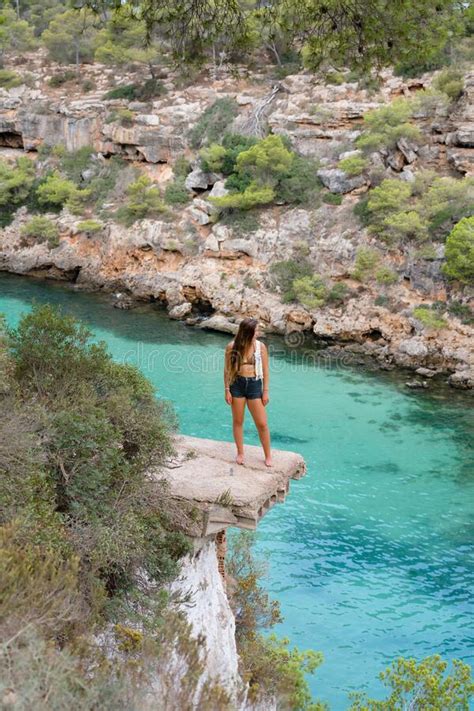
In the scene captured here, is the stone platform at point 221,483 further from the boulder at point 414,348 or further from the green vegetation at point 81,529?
the boulder at point 414,348

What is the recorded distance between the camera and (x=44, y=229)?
1212 inches

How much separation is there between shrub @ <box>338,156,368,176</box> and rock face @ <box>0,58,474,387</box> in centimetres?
42

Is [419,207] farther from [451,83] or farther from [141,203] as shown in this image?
[141,203]

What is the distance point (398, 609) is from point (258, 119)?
2416 cm

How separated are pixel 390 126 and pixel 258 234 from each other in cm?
625

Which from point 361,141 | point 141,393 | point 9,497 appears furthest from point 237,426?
point 361,141

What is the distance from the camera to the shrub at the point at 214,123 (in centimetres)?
3073

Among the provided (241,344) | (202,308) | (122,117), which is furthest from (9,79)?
(241,344)

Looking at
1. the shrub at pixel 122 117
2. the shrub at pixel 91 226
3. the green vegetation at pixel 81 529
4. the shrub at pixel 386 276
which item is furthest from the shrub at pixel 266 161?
the green vegetation at pixel 81 529

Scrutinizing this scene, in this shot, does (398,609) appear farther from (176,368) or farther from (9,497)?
(176,368)

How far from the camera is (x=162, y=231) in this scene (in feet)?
94.2

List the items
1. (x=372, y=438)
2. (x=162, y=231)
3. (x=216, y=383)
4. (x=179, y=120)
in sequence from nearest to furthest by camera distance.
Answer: (x=372, y=438) → (x=216, y=383) → (x=162, y=231) → (x=179, y=120)

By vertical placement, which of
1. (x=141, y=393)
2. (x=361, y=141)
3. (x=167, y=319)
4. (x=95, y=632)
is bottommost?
(x=167, y=319)

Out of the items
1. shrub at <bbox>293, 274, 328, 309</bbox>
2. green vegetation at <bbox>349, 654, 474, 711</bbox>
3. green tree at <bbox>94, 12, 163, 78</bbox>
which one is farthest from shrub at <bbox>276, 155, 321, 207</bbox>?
green vegetation at <bbox>349, 654, 474, 711</bbox>
